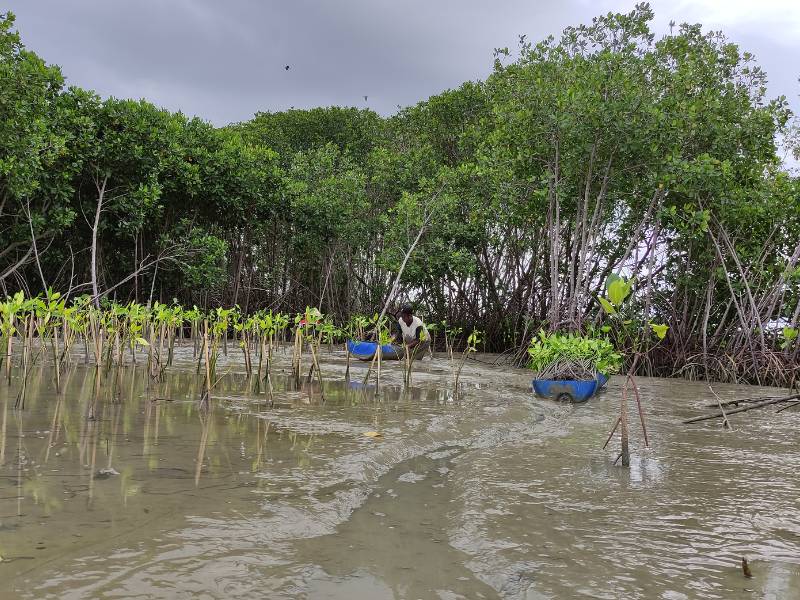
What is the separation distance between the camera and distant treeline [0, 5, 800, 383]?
9531 millimetres

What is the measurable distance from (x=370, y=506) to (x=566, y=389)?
4.02 m

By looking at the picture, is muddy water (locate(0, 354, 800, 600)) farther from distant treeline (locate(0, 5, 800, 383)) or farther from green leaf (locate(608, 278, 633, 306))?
distant treeline (locate(0, 5, 800, 383))

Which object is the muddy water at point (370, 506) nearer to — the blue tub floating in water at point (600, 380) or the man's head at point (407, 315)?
the blue tub floating in water at point (600, 380)

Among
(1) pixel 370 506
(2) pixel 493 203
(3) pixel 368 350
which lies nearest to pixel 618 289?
(1) pixel 370 506

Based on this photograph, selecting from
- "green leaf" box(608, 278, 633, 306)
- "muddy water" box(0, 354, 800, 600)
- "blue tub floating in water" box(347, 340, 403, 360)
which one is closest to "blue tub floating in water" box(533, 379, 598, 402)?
"muddy water" box(0, 354, 800, 600)

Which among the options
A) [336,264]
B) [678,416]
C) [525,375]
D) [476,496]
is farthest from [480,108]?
[476,496]

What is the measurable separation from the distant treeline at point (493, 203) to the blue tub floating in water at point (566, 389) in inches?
137

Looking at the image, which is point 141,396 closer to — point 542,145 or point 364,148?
point 542,145

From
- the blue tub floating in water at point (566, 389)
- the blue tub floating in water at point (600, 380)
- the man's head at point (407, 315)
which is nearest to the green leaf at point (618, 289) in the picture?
the blue tub floating in water at point (566, 389)

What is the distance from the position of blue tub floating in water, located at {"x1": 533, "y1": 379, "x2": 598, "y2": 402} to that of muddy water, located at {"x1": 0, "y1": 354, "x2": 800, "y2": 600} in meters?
1.61

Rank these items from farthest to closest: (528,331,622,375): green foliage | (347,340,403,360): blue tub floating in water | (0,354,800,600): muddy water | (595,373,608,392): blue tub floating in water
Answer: (347,340,403,360): blue tub floating in water < (595,373,608,392): blue tub floating in water < (528,331,622,375): green foliage < (0,354,800,600): muddy water

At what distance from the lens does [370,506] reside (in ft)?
8.32

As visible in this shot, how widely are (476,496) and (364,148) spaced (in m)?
16.2

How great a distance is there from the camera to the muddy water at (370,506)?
1.82 meters
